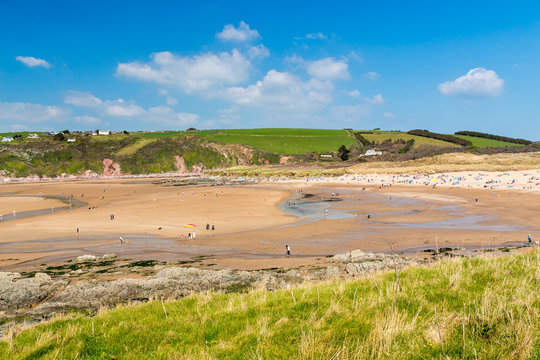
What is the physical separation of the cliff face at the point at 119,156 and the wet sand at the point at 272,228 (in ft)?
297

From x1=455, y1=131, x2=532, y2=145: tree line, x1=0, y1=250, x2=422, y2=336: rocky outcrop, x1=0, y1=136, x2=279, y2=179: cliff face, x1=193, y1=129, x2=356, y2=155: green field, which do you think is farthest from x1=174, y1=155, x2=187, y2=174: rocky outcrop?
x1=455, y1=131, x2=532, y2=145: tree line

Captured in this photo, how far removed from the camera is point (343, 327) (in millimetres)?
4723

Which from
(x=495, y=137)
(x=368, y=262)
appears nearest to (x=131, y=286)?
(x=368, y=262)

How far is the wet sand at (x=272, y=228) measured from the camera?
940 inches

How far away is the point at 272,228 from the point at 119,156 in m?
126

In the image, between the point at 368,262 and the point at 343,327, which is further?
the point at 368,262

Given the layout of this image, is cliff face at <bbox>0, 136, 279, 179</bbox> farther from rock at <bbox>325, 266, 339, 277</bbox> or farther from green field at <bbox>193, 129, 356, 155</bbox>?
rock at <bbox>325, 266, 339, 277</bbox>

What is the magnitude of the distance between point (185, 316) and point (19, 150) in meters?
158

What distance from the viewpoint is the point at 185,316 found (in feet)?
21.8

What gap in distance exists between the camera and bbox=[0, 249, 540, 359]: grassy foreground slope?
12.2ft

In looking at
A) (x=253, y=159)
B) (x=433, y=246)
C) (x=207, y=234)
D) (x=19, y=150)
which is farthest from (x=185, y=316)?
(x=19, y=150)

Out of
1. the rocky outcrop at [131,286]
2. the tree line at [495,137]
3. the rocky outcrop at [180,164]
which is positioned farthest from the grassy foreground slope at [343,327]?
the tree line at [495,137]

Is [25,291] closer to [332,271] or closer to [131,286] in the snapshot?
[131,286]

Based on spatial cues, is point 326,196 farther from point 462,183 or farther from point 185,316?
point 185,316
